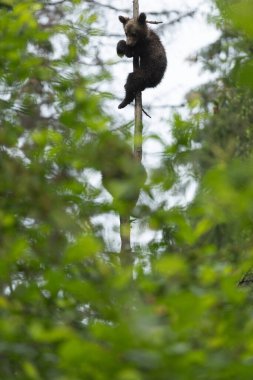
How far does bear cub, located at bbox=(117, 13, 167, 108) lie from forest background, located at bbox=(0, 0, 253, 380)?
2.48 metres

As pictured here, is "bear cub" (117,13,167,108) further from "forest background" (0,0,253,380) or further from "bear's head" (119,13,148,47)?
"forest background" (0,0,253,380)

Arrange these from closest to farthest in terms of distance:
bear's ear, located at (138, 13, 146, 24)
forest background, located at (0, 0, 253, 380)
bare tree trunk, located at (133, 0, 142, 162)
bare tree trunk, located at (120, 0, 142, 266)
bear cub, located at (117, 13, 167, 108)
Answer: forest background, located at (0, 0, 253, 380) < bare tree trunk, located at (120, 0, 142, 266) < bare tree trunk, located at (133, 0, 142, 162) < bear's ear, located at (138, 13, 146, 24) < bear cub, located at (117, 13, 167, 108)

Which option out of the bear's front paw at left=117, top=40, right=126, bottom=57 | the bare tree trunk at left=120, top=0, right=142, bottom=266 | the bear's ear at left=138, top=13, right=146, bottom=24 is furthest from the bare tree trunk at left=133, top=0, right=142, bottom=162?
the bear's ear at left=138, top=13, right=146, bottom=24

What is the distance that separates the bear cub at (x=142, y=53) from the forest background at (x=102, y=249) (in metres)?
2.48

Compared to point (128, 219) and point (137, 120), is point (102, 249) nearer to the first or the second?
point (128, 219)

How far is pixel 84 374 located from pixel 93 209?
0.90 meters

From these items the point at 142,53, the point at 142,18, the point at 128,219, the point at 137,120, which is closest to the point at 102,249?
the point at 128,219

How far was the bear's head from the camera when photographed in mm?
5422

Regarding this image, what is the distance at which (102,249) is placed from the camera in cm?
190

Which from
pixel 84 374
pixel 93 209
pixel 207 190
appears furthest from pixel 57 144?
pixel 84 374

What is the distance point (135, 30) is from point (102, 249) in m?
3.84

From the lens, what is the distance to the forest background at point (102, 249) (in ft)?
4.87

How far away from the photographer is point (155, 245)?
2.73 m

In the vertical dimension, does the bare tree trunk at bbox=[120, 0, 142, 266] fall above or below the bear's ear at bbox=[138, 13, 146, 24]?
below
